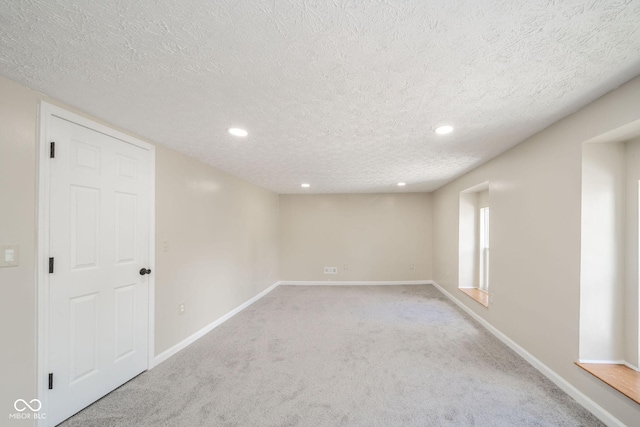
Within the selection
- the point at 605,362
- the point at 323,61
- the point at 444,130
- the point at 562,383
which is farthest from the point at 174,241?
the point at 605,362

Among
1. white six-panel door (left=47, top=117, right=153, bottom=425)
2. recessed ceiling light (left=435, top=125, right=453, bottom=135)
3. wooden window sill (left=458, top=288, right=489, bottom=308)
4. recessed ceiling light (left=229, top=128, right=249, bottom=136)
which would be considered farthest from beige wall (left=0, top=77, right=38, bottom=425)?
wooden window sill (left=458, top=288, right=489, bottom=308)

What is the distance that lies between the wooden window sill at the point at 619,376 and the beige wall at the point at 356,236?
14.3ft

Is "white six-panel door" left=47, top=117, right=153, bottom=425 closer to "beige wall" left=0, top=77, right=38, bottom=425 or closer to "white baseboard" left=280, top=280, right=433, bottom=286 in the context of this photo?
"beige wall" left=0, top=77, right=38, bottom=425

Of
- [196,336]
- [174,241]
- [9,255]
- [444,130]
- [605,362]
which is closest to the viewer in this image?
[9,255]

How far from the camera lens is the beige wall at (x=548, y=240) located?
1.79m

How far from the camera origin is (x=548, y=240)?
230 cm

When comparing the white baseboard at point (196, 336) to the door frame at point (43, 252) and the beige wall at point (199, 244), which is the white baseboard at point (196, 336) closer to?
the beige wall at point (199, 244)

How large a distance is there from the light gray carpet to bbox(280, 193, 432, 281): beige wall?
2587 mm

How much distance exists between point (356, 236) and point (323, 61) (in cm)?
530

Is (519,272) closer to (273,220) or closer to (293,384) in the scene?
(293,384)

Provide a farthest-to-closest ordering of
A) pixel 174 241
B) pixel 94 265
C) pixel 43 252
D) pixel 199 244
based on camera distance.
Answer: pixel 199 244 → pixel 174 241 → pixel 94 265 → pixel 43 252

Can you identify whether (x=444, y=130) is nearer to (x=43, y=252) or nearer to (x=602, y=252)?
(x=602, y=252)

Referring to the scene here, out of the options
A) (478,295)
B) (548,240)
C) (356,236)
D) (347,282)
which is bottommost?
(347,282)

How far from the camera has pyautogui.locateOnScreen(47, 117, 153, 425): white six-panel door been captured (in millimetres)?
1809
